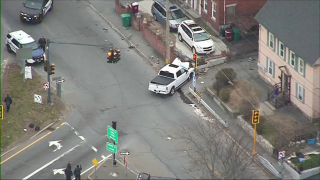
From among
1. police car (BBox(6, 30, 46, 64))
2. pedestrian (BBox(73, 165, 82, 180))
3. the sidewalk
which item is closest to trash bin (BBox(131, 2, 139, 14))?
police car (BBox(6, 30, 46, 64))

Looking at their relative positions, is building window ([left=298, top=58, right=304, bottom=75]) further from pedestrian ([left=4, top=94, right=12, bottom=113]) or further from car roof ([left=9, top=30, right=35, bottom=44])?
car roof ([left=9, top=30, right=35, bottom=44])

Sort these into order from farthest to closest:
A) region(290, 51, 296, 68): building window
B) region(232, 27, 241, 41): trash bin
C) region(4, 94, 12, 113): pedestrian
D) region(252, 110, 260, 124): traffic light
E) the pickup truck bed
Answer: region(232, 27, 241, 41): trash bin < the pickup truck bed < region(4, 94, 12, 113): pedestrian < region(290, 51, 296, 68): building window < region(252, 110, 260, 124): traffic light

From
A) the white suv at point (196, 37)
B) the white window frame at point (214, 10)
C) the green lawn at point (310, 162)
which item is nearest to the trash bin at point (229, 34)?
the white suv at point (196, 37)

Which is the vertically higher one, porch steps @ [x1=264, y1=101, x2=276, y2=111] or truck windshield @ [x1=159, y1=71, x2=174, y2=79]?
truck windshield @ [x1=159, y1=71, x2=174, y2=79]

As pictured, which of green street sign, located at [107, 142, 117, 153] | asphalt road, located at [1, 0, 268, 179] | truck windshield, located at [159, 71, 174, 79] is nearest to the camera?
green street sign, located at [107, 142, 117, 153]

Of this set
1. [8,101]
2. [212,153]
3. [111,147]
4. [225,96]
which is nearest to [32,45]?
[8,101]

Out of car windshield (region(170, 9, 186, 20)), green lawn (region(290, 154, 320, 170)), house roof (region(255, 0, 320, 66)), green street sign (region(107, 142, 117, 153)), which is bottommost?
green lawn (region(290, 154, 320, 170))

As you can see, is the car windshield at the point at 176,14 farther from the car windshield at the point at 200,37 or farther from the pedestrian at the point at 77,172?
the pedestrian at the point at 77,172
